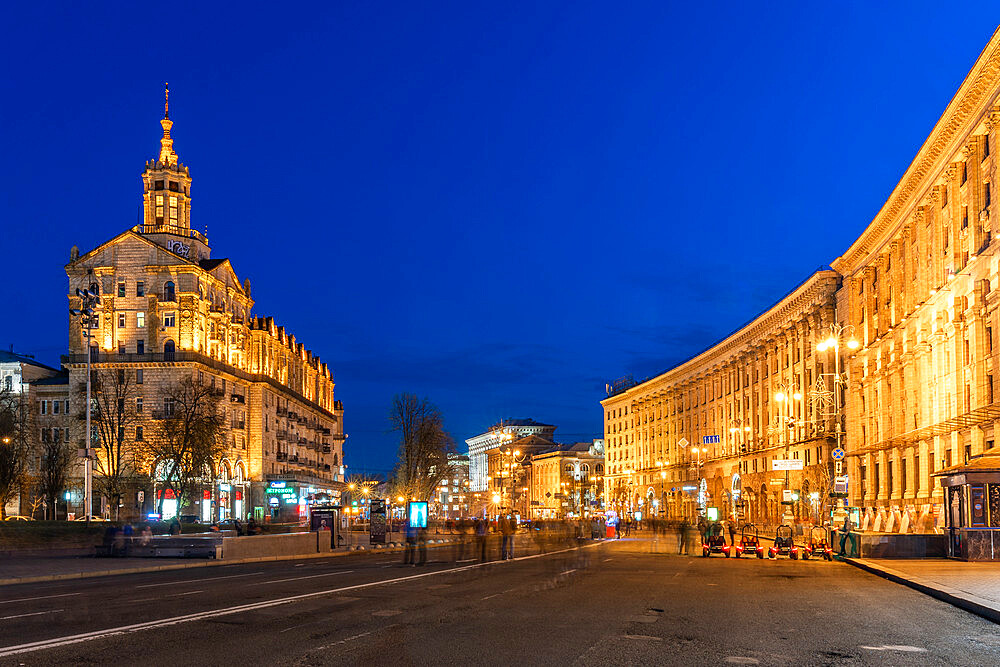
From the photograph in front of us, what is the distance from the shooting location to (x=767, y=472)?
89.9 metres

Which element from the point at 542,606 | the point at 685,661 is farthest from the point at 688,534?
the point at 685,661

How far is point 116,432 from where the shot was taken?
83.9 metres

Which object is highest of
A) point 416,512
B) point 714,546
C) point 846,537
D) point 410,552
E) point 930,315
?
point 930,315

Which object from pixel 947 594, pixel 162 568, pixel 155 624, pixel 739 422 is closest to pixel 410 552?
pixel 162 568

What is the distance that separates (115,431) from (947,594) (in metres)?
73.7

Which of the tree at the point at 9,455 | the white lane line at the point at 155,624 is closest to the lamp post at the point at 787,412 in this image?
the tree at the point at 9,455

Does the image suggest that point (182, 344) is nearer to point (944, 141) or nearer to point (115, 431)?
point (115, 431)

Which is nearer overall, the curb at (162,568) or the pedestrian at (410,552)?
the curb at (162,568)

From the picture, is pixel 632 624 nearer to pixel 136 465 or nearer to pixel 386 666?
pixel 386 666

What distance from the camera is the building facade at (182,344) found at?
279 feet

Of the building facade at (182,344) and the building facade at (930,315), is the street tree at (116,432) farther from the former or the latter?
the building facade at (930,315)

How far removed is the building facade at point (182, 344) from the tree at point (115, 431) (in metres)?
0.33

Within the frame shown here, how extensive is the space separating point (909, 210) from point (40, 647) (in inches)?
2106

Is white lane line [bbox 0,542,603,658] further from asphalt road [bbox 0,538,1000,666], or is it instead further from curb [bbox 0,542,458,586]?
curb [bbox 0,542,458,586]
